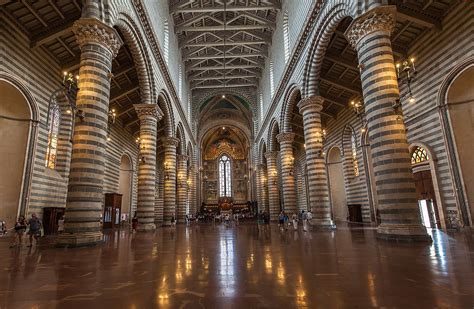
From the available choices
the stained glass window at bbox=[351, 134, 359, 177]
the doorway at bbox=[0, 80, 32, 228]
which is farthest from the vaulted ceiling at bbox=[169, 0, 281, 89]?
the doorway at bbox=[0, 80, 32, 228]

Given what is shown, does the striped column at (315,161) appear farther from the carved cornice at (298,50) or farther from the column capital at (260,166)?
the column capital at (260,166)

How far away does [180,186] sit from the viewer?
28.3m

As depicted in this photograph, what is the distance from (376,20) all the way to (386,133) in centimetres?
420

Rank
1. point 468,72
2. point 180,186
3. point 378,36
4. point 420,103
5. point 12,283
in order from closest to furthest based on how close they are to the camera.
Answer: point 12,283
point 378,36
point 468,72
point 420,103
point 180,186

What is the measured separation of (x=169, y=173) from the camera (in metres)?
21.6

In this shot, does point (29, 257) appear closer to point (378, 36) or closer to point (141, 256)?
point (141, 256)

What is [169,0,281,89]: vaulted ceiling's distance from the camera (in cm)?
2431

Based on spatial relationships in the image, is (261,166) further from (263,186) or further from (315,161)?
(315,161)

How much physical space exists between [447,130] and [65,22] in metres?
19.3

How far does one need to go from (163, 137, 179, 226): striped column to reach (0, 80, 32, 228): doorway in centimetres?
934

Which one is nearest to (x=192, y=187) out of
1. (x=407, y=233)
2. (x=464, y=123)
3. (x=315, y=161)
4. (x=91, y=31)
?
(x=315, y=161)

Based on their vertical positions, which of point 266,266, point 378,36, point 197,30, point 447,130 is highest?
point 197,30

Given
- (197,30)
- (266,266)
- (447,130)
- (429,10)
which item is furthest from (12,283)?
(197,30)

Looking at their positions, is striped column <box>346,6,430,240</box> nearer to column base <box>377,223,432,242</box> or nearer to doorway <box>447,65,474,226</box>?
column base <box>377,223,432,242</box>
